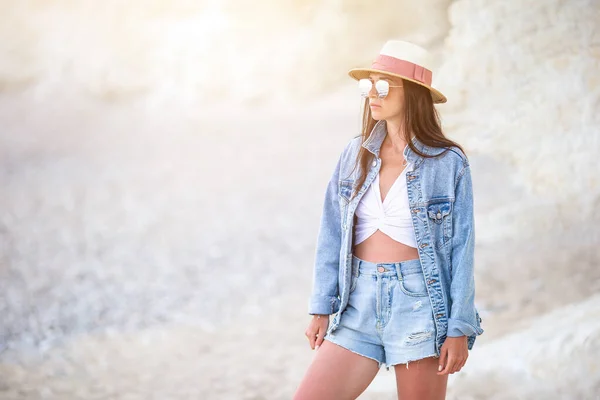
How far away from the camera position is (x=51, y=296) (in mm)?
4406

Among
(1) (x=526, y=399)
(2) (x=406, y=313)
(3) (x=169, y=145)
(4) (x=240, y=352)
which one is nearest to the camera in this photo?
(2) (x=406, y=313)

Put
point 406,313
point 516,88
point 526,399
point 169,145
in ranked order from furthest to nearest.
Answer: point 516,88
point 169,145
point 526,399
point 406,313

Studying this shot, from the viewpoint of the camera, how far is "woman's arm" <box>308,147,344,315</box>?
6.87 ft

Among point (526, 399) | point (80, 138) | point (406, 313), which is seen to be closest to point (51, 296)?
point (80, 138)

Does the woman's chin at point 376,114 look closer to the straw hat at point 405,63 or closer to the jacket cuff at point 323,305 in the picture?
the straw hat at point 405,63

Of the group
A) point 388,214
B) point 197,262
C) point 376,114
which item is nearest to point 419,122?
point 376,114

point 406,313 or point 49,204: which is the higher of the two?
point 49,204

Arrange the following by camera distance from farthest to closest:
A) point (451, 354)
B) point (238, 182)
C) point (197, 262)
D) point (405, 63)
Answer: point (238, 182), point (197, 262), point (405, 63), point (451, 354)

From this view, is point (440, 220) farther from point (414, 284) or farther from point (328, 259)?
point (328, 259)

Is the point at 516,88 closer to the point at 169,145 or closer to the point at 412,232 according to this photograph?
the point at 169,145

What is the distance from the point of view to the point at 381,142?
2102 millimetres

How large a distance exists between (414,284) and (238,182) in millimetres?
2997

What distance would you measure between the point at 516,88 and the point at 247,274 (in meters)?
2.05

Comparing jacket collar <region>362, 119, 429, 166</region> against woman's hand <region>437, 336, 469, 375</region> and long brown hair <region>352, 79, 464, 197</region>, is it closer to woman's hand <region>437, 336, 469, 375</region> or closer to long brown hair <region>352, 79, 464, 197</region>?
long brown hair <region>352, 79, 464, 197</region>
